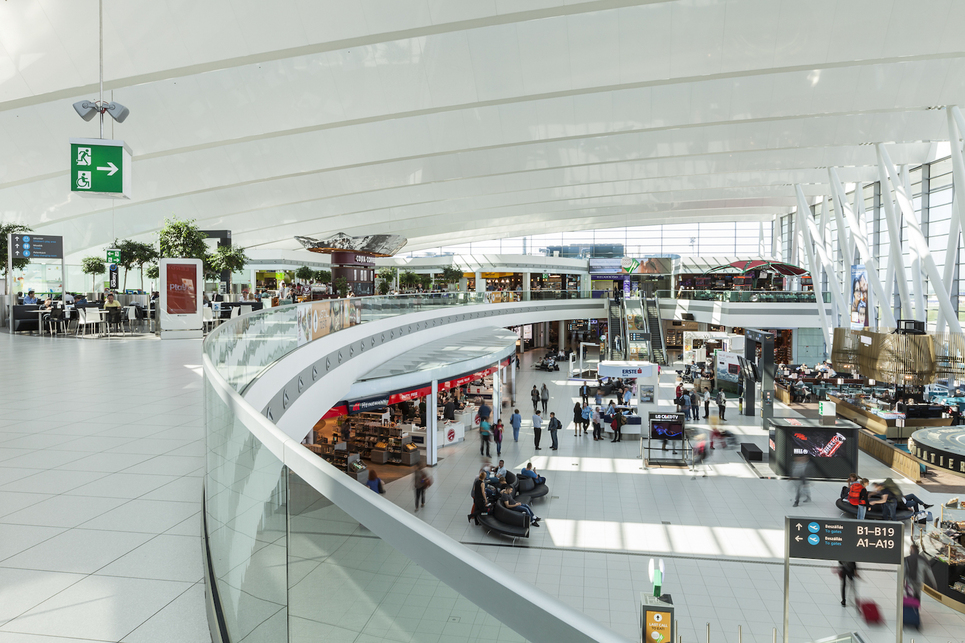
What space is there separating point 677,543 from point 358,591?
12.1 metres

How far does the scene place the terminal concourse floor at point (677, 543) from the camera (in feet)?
30.8

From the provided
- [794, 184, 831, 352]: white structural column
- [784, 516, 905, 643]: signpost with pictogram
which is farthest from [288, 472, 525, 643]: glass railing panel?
[794, 184, 831, 352]: white structural column

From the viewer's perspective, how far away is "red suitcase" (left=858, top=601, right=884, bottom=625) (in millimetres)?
9297

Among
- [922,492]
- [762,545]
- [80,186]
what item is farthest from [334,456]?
[922,492]

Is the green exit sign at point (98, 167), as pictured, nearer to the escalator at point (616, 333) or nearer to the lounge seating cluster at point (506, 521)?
the lounge seating cluster at point (506, 521)

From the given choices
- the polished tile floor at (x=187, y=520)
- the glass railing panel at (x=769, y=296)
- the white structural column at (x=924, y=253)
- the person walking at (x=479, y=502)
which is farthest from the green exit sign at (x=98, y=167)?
the glass railing panel at (x=769, y=296)

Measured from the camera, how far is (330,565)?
1.52 meters

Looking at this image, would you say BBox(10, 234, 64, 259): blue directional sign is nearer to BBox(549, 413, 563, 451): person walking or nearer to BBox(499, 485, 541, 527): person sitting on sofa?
BBox(499, 485, 541, 527): person sitting on sofa

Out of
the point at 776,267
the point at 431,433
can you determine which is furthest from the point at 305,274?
the point at 776,267

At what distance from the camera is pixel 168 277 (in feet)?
51.8

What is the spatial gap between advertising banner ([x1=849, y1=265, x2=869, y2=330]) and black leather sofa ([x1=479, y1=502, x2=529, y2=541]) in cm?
1985

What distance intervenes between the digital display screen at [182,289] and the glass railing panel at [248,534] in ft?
48.0

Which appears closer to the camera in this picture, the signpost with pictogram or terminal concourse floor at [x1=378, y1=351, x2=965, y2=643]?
the signpost with pictogram

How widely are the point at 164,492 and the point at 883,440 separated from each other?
2061 cm
